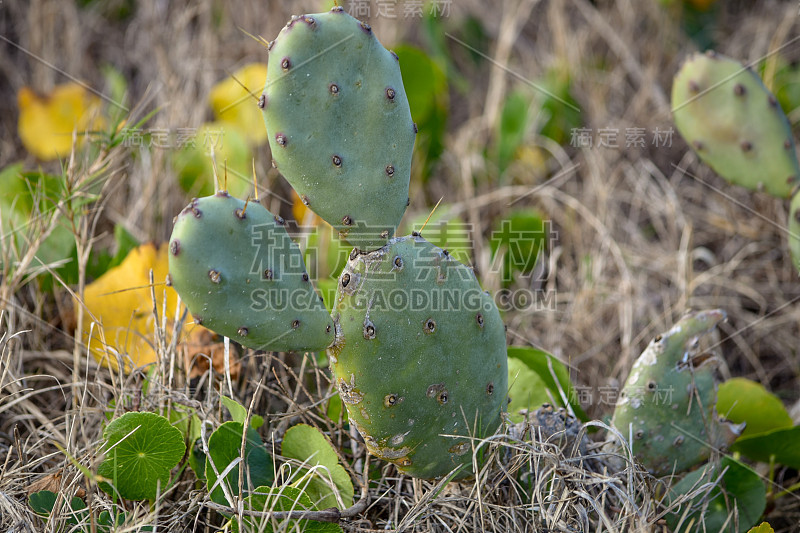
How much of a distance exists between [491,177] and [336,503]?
1.34 meters

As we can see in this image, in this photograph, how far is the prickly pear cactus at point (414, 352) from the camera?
906mm

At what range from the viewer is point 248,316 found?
0.82m

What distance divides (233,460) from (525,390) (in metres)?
0.49

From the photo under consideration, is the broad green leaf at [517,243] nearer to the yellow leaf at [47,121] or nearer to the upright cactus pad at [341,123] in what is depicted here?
the upright cactus pad at [341,123]

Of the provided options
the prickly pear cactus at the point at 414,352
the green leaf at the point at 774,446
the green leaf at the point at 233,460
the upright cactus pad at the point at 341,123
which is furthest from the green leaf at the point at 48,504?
the green leaf at the point at 774,446

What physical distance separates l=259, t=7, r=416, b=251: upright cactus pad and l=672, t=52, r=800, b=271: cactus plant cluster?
900 mm

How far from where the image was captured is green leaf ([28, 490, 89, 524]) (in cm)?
97

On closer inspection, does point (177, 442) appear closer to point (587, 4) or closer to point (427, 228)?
point (427, 228)

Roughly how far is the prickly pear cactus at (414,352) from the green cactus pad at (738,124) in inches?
33.8

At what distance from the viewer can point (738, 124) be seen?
1.54 m

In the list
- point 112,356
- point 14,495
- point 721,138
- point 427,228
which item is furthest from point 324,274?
point 721,138

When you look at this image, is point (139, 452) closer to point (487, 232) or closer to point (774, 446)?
A: point (774, 446)

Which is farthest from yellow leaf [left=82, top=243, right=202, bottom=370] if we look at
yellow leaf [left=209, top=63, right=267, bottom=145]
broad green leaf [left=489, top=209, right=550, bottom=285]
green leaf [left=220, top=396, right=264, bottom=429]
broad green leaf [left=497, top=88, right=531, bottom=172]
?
broad green leaf [left=497, top=88, right=531, bottom=172]

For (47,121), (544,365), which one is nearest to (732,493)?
(544,365)
